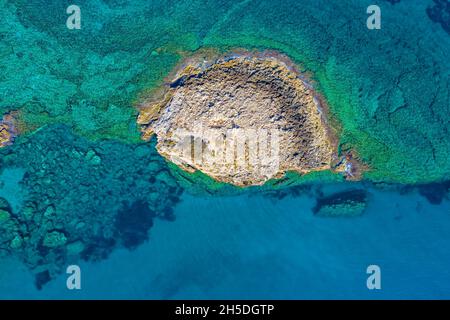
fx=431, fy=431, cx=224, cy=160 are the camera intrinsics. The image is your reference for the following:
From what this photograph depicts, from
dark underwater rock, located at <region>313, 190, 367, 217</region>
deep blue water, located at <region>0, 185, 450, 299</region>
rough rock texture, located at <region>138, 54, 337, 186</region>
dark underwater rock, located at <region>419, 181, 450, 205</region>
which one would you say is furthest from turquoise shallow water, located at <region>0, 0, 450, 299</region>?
rough rock texture, located at <region>138, 54, 337, 186</region>

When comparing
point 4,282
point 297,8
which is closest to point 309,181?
point 297,8

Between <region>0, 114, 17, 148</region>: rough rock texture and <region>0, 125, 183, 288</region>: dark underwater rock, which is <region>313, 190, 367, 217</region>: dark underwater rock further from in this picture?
<region>0, 114, 17, 148</region>: rough rock texture

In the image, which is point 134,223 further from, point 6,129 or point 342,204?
point 342,204

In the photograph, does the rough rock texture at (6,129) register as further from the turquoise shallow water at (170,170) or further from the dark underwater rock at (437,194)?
the dark underwater rock at (437,194)

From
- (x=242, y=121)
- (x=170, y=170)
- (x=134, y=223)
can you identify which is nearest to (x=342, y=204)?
(x=242, y=121)

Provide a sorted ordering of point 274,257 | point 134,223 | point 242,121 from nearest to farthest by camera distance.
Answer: point 242,121 → point 274,257 → point 134,223
